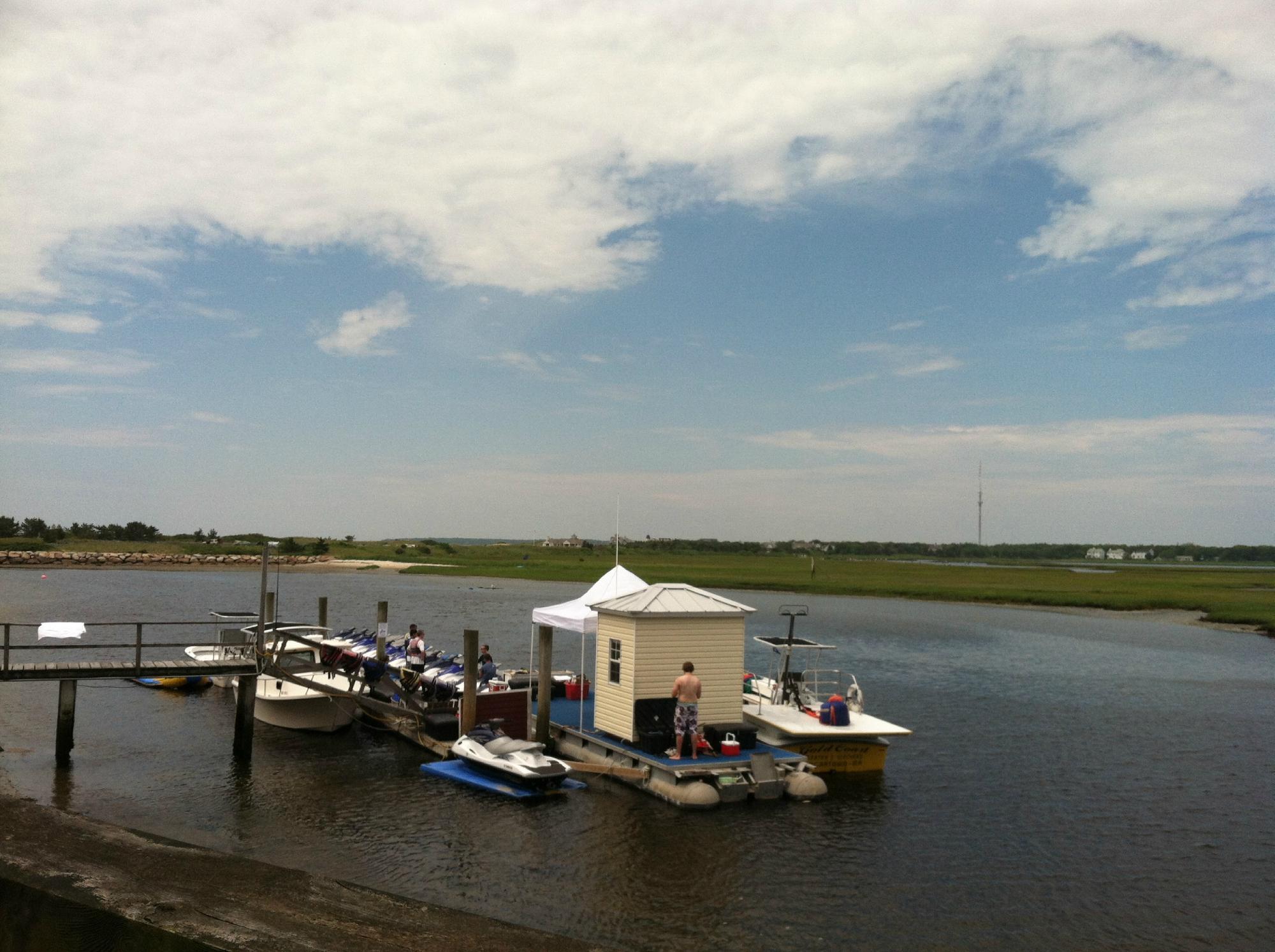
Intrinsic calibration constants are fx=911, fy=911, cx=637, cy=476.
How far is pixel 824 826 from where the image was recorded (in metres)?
17.9

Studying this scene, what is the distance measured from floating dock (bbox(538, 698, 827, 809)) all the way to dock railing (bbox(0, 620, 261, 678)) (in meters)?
9.80

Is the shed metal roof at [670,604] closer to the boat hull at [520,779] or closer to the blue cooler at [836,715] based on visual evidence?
the blue cooler at [836,715]

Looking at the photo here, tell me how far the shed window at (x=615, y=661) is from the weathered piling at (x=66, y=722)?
1266 centimetres

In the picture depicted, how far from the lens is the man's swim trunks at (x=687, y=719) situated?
770 inches

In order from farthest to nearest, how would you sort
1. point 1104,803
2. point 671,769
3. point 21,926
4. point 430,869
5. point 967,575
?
point 967,575, point 1104,803, point 671,769, point 430,869, point 21,926

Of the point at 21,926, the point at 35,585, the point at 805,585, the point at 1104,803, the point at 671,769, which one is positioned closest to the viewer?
the point at 21,926

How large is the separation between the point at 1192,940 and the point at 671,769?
910 cm

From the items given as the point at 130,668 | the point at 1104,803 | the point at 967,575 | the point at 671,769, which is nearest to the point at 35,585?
the point at 130,668

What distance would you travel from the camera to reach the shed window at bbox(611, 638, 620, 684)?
68.0 feet

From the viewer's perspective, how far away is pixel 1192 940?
44.5 ft

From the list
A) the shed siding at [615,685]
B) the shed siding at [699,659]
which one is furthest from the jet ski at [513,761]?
the shed siding at [699,659]

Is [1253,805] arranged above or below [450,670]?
below

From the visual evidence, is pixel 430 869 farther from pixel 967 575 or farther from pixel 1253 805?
pixel 967 575

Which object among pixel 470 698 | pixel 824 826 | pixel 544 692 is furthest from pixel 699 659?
pixel 470 698
